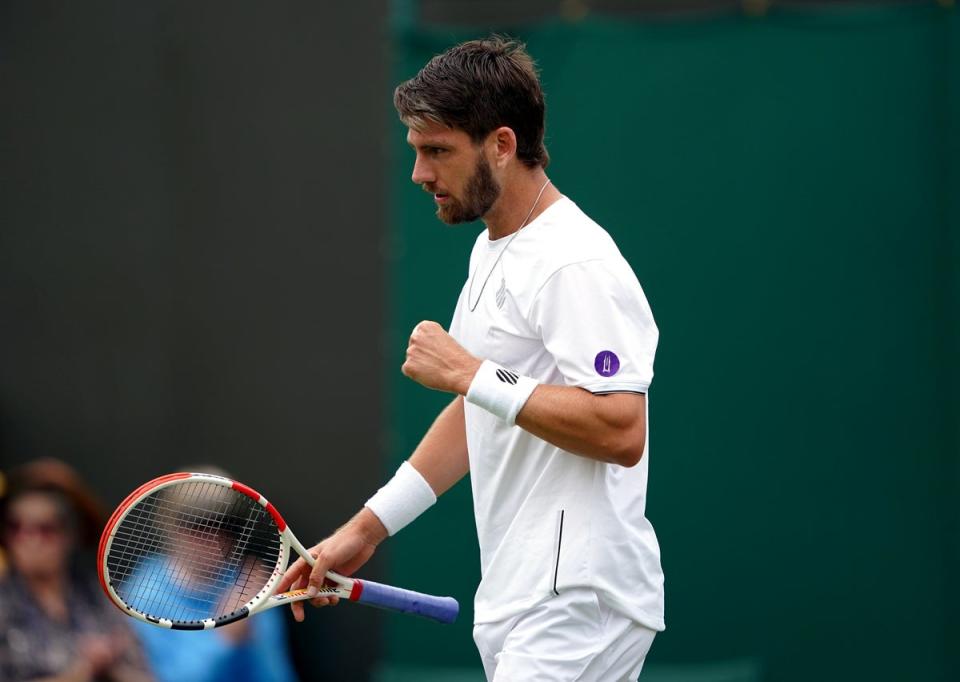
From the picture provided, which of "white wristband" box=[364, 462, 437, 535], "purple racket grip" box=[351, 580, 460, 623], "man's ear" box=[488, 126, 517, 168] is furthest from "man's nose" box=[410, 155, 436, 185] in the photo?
"purple racket grip" box=[351, 580, 460, 623]

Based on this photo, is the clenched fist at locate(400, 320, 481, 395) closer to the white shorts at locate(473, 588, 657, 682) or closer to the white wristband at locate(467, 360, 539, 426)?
the white wristband at locate(467, 360, 539, 426)

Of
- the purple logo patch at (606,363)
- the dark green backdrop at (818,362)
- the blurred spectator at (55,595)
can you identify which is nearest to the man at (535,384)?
the purple logo patch at (606,363)

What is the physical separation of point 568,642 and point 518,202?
3.16ft

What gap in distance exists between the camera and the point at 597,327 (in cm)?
298

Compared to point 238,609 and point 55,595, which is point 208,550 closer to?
point 238,609

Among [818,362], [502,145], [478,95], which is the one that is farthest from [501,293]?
[818,362]

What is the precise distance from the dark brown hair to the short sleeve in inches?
15.2

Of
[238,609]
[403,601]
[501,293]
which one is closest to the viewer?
[501,293]

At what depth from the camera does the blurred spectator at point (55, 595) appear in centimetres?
507

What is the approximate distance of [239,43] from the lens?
6.41 m

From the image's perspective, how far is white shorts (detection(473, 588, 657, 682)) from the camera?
3.03 m

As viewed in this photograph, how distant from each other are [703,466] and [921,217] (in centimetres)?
130

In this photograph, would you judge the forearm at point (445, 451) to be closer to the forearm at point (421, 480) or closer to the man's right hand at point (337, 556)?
the forearm at point (421, 480)

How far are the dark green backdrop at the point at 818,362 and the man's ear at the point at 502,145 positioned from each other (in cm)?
262
